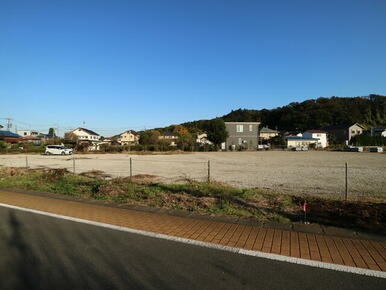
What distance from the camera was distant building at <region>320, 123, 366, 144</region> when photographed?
215 ft

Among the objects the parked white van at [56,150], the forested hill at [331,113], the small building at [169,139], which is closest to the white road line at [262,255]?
the parked white van at [56,150]

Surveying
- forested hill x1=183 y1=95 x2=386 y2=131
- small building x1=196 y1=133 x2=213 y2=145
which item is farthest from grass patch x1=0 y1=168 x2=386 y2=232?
forested hill x1=183 y1=95 x2=386 y2=131

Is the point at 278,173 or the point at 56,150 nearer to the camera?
the point at 278,173

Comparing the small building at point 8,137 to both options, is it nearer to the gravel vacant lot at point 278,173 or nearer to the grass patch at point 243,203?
the gravel vacant lot at point 278,173

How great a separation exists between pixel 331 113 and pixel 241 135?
62972 millimetres

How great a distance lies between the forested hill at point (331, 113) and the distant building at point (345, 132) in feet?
73.3

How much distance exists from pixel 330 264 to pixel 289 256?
1.53 ft

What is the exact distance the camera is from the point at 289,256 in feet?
10.1

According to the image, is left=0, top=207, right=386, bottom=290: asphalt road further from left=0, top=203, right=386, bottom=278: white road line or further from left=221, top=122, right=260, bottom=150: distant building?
left=221, top=122, right=260, bottom=150: distant building

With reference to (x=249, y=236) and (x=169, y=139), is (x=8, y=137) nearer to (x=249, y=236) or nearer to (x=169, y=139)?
(x=169, y=139)

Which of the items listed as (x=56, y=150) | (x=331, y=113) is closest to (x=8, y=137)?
(x=56, y=150)

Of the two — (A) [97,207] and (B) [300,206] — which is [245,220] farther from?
(A) [97,207]

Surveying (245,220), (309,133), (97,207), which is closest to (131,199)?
(97,207)

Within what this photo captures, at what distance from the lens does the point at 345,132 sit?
220ft
